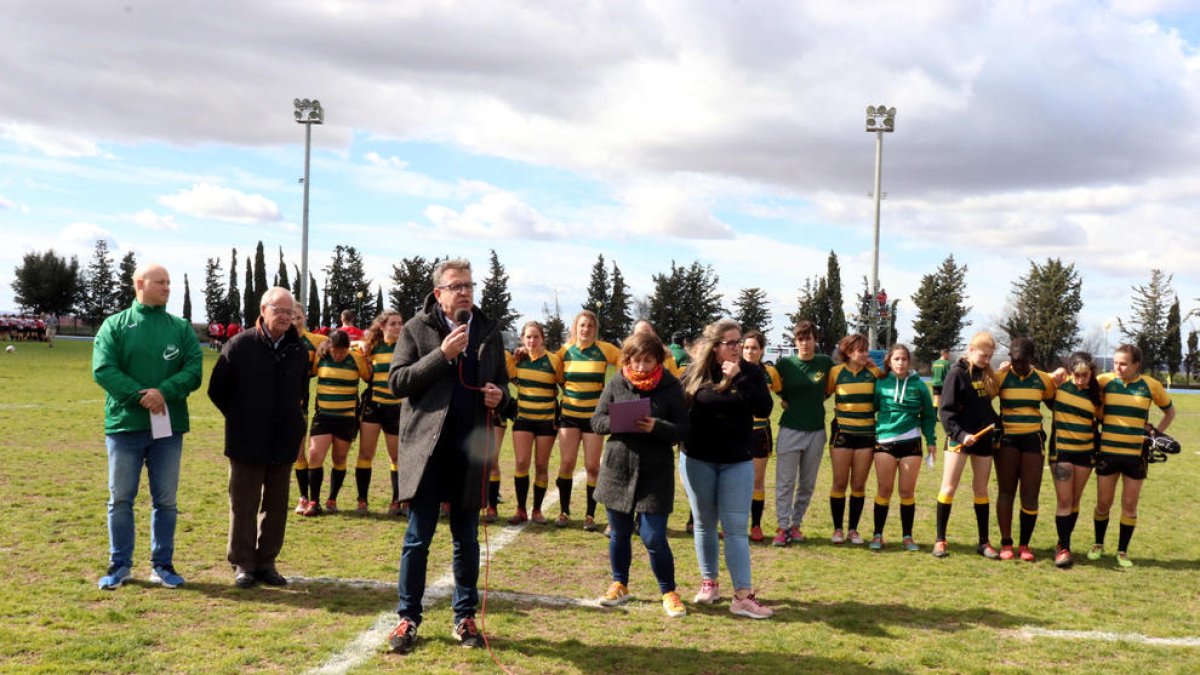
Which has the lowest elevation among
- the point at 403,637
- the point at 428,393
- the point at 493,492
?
the point at 403,637

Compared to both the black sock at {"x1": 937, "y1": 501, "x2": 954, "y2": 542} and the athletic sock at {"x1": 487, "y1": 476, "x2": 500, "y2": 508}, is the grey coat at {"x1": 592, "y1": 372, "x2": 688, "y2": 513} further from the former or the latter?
the black sock at {"x1": 937, "y1": 501, "x2": 954, "y2": 542}

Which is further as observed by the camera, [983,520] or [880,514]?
[880,514]

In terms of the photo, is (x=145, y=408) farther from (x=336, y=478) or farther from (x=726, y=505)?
(x=726, y=505)

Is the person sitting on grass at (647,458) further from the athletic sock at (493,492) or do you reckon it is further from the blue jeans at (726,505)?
the athletic sock at (493,492)

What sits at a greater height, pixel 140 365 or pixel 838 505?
pixel 140 365

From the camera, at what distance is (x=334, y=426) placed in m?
8.10

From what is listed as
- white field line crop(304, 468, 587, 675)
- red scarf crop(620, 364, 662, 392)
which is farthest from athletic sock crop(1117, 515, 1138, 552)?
white field line crop(304, 468, 587, 675)

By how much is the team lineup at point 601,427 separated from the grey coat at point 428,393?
0.04 ft

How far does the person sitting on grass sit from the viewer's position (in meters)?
5.44

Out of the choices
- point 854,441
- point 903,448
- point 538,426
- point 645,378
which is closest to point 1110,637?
point 903,448

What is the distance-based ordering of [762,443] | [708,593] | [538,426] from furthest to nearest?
1. [538,426]
2. [762,443]
3. [708,593]

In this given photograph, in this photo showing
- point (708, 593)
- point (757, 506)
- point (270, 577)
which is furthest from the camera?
point (757, 506)

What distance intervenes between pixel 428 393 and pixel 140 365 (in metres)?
2.18

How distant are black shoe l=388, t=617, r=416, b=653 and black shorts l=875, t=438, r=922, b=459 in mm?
4346
